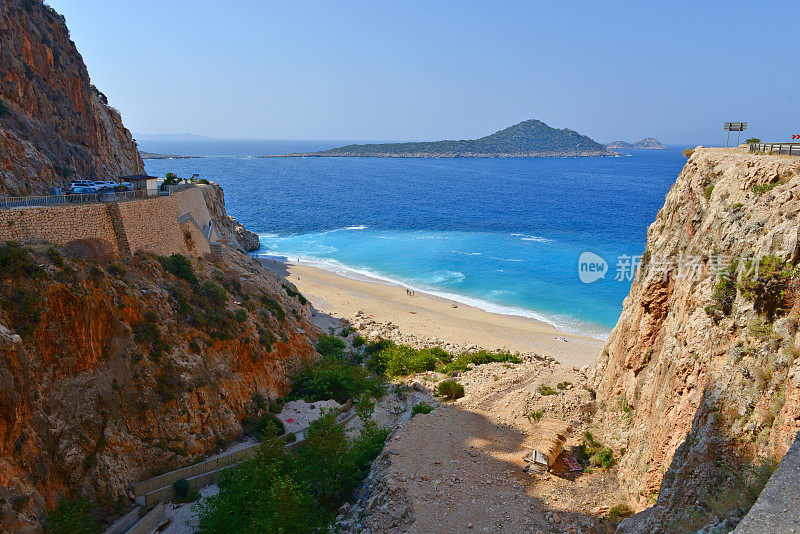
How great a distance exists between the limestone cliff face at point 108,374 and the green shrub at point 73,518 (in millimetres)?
524

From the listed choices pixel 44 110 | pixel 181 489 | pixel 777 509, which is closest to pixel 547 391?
pixel 181 489

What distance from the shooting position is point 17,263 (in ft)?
56.1

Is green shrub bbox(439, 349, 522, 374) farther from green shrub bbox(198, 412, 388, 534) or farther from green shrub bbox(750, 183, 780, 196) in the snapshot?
green shrub bbox(750, 183, 780, 196)

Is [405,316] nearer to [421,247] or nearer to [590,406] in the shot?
[590,406]

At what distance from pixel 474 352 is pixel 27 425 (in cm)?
2436

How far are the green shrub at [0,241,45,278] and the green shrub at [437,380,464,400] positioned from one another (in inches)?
735

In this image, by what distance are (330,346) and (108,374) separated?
14.5 m

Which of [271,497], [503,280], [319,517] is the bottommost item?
[503,280]

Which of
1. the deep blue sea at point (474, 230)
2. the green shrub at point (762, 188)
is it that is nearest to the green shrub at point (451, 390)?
the green shrub at point (762, 188)

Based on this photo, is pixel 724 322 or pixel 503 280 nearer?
pixel 724 322

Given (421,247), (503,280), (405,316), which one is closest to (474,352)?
(405,316)

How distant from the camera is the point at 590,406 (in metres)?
20.4

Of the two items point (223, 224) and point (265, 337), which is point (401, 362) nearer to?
point (265, 337)

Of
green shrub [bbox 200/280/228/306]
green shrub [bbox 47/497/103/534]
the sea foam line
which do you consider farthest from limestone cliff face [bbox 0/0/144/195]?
the sea foam line
